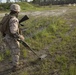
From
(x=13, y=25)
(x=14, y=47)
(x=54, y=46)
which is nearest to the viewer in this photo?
(x=13, y=25)

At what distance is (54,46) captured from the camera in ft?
28.4

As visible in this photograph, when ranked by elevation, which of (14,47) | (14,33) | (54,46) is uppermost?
(14,33)

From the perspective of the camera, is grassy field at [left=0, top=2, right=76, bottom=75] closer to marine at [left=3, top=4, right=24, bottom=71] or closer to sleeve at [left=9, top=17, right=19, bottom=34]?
marine at [left=3, top=4, right=24, bottom=71]

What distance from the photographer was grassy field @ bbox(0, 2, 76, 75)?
6.75 meters

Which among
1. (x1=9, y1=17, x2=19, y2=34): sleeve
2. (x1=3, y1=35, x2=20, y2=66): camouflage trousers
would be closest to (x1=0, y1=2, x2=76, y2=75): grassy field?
(x1=3, y1=35, x2=20, y2=66): camouflage trousers

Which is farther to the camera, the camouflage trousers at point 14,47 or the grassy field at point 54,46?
the camouflage trousers at point 14,47

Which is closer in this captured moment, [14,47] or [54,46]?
[14,47]

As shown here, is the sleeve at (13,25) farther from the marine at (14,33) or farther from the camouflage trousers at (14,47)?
the camouflage trousers at (14,47)

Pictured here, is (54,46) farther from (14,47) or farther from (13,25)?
(13,25)

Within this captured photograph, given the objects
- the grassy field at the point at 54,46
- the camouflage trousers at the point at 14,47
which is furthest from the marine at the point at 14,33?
the grassy field at the point at 54,46

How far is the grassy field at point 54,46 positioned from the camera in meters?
6.75

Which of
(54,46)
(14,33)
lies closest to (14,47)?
(14,33)

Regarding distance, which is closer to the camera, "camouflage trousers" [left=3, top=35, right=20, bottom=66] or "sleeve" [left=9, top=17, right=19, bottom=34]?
"sleeve" [left=9, top=17, right=19, bottom=34]

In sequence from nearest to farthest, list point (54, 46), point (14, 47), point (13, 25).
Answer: point (13, 25) → point (14, 47) → point (54, 46)
